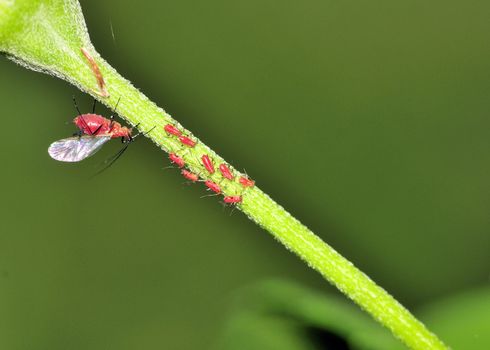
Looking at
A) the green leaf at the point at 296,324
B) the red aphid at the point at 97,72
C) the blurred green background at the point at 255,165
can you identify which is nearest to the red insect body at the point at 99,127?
the red aphid at the point at 97,72

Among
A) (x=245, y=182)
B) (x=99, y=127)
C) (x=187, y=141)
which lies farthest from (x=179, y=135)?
(x=99, y=127)

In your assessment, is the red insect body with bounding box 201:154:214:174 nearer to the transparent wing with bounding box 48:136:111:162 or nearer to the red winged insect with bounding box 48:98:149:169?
the red winged insect with bounding box 48:98:149:169

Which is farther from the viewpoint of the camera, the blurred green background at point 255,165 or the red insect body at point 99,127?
the blurred green background at point 255,165

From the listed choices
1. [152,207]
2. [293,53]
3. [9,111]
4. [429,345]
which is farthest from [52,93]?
[429,345]

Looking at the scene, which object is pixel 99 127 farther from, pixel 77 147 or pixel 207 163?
pixel 207 163

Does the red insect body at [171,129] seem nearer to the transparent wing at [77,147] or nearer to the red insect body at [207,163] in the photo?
the red insect body at [207,163]

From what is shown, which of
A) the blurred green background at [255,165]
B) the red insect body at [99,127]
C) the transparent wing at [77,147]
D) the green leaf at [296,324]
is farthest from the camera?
the blurred green background at [255,165]
